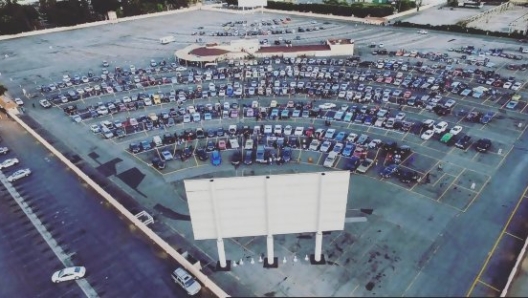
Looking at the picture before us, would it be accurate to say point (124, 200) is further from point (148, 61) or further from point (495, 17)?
point (495, 17)

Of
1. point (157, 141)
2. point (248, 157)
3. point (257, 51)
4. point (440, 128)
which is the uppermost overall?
point (257, 51)

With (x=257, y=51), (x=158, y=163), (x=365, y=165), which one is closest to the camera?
(x=365, y=165)

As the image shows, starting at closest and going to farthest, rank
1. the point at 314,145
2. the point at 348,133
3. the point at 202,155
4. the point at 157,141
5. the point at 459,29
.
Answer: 1. the point at 202,155
2. the point at 314,145
3. the point at 157,141
4. the point at 348,133
5. the point at 459,29

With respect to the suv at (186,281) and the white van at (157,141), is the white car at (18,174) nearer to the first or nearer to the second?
the white van at (157,141)

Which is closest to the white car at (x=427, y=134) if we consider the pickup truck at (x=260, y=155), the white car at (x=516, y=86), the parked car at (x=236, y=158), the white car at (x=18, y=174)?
the pickup truck at (x=260, y=155)

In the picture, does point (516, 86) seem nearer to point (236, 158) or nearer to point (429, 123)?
point (429, 123)

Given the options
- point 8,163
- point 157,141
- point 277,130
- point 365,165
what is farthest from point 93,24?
point 365,165
